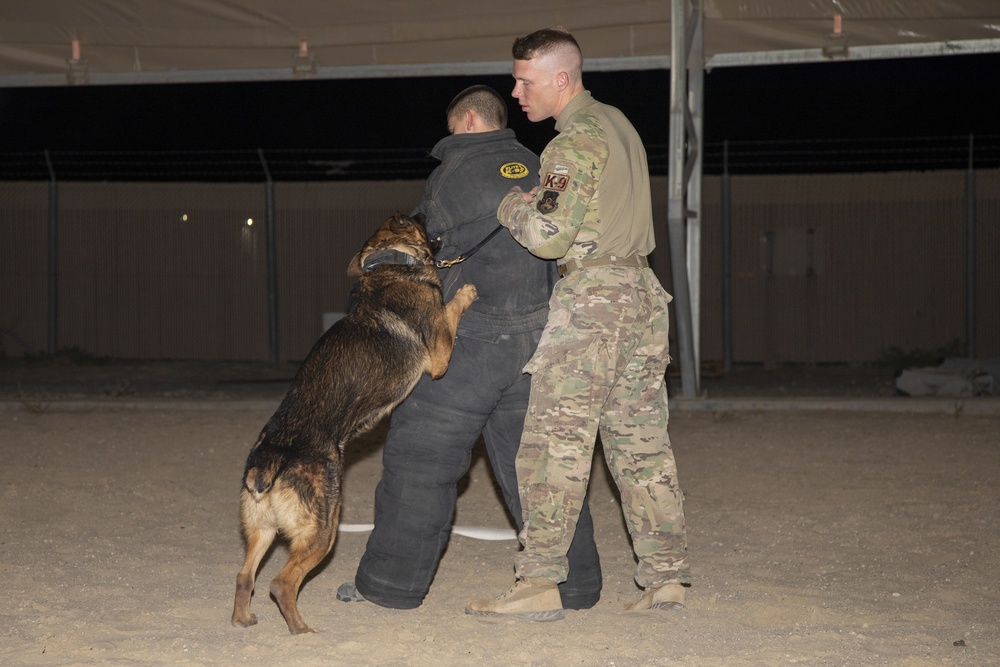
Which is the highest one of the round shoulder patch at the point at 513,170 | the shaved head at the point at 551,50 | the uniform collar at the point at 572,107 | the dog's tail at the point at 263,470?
the shaved head at the point at 551,50

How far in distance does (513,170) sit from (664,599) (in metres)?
1.69

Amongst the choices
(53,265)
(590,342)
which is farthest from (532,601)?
(53,265)

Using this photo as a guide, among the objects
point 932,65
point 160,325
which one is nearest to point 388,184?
point 160,325

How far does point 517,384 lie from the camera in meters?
4.10

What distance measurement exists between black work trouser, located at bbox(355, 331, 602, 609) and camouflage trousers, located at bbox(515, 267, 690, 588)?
0.24m

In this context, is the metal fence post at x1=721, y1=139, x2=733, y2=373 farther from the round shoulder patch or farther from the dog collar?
the round shoulder patch

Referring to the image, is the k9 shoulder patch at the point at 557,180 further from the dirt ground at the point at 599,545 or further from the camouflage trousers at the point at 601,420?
the dirt ground at the point at 599,545

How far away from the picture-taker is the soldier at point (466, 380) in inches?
158

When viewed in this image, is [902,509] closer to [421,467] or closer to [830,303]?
[421,467]

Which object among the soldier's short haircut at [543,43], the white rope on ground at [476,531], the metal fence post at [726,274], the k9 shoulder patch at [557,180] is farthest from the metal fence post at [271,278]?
the k9 shoulder patch at [557,180]

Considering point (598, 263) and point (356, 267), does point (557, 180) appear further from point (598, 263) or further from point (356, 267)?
point (356, 267)

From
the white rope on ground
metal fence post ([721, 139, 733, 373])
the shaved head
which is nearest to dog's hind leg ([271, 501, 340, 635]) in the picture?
the white rope on ground

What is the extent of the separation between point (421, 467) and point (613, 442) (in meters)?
0.73

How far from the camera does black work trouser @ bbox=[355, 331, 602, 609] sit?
4020 mm
